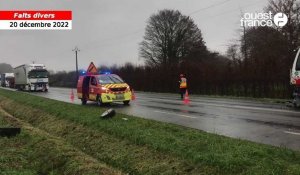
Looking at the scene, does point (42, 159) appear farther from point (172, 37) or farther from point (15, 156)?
point (172, 37)

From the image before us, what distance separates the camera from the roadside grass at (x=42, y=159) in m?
9.38

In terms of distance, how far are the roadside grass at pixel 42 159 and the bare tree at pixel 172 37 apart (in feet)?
170

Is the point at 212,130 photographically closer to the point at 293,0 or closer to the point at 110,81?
the point at 110,81

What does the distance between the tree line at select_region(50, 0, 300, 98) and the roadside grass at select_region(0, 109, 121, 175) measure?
19094 millimetres

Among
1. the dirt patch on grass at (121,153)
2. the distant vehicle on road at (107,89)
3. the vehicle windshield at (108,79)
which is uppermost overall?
the vehicle windshield at (108,79)

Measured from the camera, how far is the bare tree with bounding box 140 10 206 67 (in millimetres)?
65375

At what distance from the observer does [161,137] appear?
34.4 feet

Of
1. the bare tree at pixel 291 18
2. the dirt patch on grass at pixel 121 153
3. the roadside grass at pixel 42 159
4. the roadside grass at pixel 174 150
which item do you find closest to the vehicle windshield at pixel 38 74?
the bare tree at pixel 291 18

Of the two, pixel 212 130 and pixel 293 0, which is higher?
pixel 293 0

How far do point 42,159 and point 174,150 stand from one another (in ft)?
13.3

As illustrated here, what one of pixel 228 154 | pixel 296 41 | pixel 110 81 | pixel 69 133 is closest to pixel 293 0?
pixel 296 41

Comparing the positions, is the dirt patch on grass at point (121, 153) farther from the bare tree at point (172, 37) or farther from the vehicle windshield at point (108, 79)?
the bare tree at point (172, 37)

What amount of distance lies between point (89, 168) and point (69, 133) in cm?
596

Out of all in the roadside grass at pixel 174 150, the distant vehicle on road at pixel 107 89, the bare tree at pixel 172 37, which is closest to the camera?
the roadside grass at pixel 174 150
